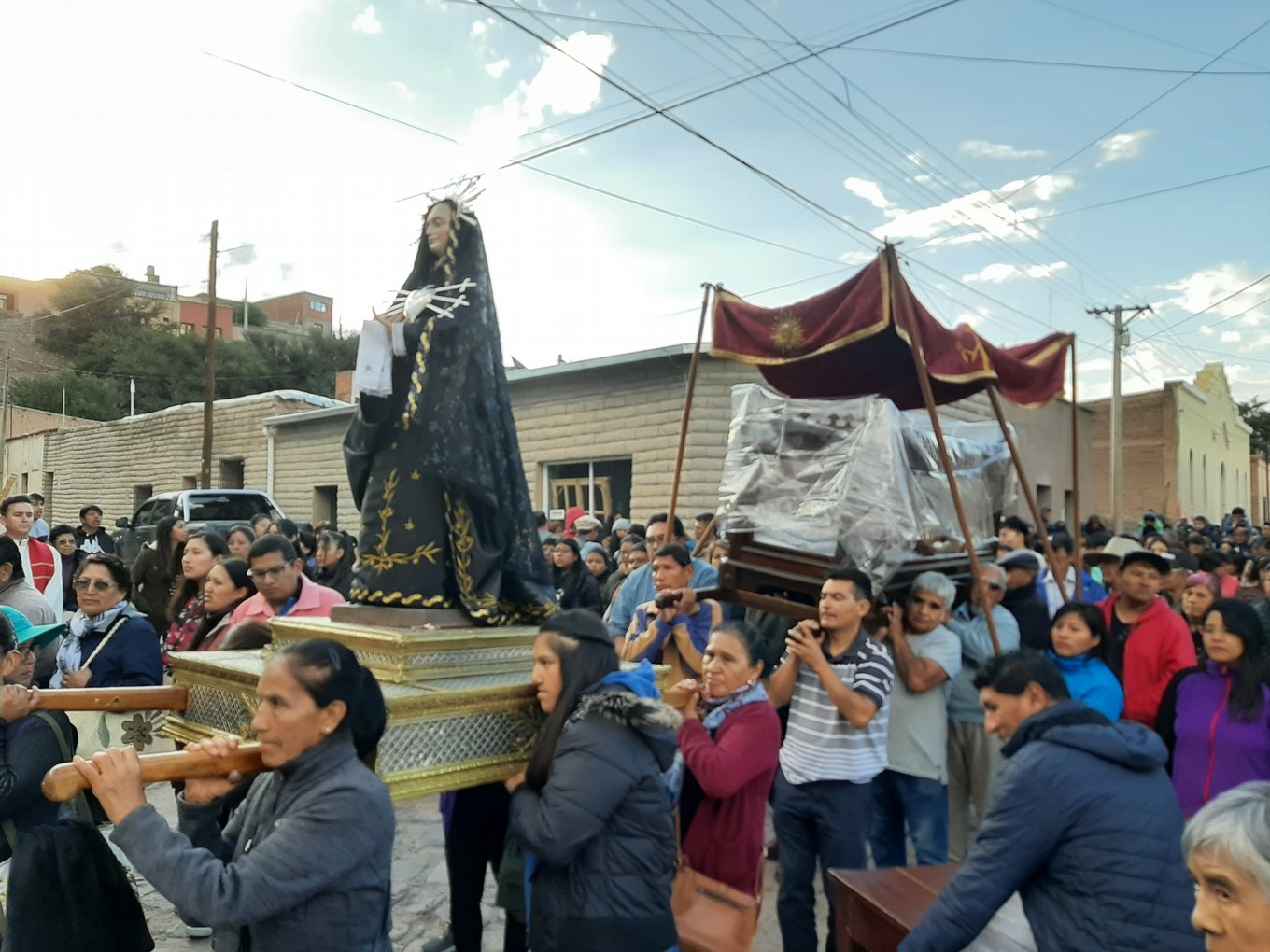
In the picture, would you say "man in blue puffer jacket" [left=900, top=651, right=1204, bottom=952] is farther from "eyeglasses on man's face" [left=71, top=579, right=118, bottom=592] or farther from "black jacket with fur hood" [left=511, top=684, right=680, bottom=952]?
"eyeglasses on man's face" [left=71, top=579, right=118, bottom=592]

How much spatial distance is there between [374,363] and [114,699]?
1.13m

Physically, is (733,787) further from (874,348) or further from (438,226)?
(874,348)

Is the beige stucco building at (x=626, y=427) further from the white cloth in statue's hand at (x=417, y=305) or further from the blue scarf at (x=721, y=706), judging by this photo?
the white cloth in statue's hand at (x=417, y=305)

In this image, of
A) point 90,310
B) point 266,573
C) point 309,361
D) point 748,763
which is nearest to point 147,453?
point 309,361

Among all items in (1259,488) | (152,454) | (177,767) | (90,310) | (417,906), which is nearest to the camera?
(177,767)

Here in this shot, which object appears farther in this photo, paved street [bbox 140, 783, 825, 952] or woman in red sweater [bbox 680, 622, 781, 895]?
paved street [bbox 140, 783, 825, 952]

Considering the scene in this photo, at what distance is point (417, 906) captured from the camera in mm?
4160

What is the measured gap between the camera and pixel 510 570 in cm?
288

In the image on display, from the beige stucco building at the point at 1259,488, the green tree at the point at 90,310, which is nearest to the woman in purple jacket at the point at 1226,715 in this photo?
the beige stucco building at the point at 1259,488

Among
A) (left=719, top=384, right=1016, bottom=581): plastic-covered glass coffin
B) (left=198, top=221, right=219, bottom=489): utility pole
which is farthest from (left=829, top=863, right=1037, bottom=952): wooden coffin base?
(left=198, top=221, right=219, bottom=489): utility pole

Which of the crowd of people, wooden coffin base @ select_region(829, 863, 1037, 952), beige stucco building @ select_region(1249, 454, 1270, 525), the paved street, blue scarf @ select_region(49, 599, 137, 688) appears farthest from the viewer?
beige stucco building @ select_region(1249, 454, 1270, 525)

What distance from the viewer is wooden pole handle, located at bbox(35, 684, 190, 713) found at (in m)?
2.29

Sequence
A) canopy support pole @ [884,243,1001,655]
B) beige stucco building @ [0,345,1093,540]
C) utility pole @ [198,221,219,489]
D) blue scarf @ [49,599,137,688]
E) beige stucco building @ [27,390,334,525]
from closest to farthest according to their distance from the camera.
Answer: blue scarf @ [49,599,137,688]
canopy support pole @ [884,243,1001,655]
beige stucco building @ [0,345,1093,540]
utility pole @ [198,221,219,489]
beige stucco building @ [27,390,334,525]

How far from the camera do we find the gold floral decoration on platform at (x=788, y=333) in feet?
17.0
